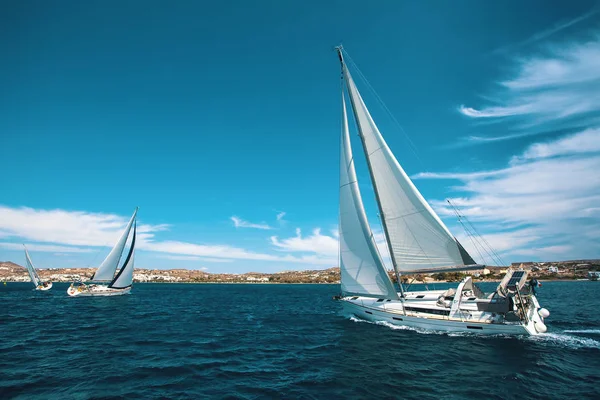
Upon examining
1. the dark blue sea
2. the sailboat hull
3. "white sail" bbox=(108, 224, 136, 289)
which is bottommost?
the dark blue sea

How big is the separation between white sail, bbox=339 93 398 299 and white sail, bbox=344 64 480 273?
1.98 metres

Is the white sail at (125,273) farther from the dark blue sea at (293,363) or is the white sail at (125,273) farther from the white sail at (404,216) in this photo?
the white sail at (404,216)

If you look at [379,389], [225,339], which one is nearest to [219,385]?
[379,389]

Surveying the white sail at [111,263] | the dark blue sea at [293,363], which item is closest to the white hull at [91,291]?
the white sail at [111,263]

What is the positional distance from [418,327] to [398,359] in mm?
7923

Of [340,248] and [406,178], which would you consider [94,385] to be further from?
[406,178]

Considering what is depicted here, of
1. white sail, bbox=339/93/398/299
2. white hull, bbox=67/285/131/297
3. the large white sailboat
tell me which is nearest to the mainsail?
the large white sailboat

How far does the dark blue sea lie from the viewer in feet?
41.4

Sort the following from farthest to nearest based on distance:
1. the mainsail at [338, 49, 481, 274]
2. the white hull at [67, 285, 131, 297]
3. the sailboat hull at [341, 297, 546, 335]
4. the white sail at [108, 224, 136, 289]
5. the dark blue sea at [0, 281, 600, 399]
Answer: the white sail at [108, 224, 136, 289], the white hull at [67, 285, 131, 297], the mainsail at [338, 49, 481, 274], the sailboat hull at [341, 297, 546, 335], the dark blue sea at [0, 281, 600, 399]

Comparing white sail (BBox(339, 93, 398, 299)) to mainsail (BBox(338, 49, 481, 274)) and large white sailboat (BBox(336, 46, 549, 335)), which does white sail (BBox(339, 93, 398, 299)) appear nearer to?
large white sailboat (BBox(336, 46, 549, 335))

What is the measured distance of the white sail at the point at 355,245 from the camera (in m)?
24.9

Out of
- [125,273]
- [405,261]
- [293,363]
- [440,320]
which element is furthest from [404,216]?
[125,273]

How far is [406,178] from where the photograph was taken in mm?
25062

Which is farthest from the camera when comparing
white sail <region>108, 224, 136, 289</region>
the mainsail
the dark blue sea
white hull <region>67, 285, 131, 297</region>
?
white sail <region>108, 224, 136, 289</region>
